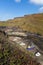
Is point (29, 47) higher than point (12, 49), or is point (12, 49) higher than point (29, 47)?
point (12, 49)

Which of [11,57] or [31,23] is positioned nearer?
[11,57]

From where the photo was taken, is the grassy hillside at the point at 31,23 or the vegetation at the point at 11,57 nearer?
the vegetation at the point at 11,57

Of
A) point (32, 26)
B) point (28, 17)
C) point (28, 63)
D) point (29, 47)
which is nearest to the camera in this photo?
point (28, 63)

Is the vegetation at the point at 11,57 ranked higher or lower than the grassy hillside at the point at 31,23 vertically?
higher

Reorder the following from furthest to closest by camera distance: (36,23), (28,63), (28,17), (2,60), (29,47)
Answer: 1. (28,17)
2. (36,23)
3. (29,47)
4. (28,63)
5. (2,60)

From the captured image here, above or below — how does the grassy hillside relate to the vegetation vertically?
below

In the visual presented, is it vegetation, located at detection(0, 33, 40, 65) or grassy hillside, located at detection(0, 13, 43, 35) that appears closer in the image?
vegetation, located at detection(0, 33, 40, 65)

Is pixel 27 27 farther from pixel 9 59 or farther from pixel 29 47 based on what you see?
pixel 9 59

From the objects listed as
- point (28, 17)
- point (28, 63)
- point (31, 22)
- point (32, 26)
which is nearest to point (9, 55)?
point (28, 63)

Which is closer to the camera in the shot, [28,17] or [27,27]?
[27,27]

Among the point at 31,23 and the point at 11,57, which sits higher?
the point at 11,57
